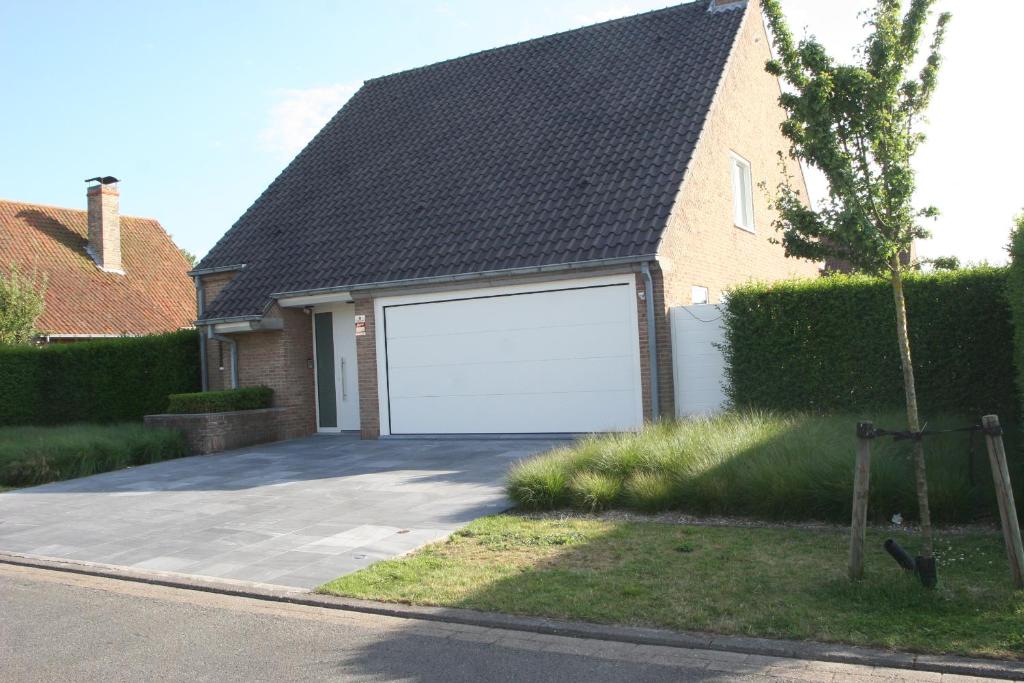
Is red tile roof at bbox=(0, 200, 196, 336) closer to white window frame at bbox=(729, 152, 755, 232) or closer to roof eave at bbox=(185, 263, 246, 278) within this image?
roof eave at bbox=(185, 263, 246, 278)

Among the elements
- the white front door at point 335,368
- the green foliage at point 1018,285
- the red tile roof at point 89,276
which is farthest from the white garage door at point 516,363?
the red tile roof at point 89,276

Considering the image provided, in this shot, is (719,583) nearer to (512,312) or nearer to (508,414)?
(508,414)

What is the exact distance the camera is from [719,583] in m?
6.32

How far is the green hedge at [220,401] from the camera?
16.1 meters

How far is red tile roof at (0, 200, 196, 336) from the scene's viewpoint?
1036 inches

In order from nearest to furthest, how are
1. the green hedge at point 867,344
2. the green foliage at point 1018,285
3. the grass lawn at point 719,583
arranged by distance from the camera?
the grass lawn at point 719,583 < the green foliage at point 1018,285 < the green hedge at point 867,344

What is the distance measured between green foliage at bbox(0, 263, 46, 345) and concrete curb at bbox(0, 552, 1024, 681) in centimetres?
1661

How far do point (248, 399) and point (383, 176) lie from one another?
544cm

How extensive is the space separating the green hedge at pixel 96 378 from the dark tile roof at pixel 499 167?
2.09 meters

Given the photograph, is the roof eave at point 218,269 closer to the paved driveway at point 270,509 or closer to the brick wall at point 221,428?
the brick wall at point 221,428

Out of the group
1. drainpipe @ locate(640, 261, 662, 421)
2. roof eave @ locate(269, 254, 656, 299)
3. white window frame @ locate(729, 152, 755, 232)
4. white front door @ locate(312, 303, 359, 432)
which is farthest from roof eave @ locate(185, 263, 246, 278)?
white window frame @ locate(729, 152, 755, 232)

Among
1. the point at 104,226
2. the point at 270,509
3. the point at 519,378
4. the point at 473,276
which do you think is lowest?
the point at 270,509

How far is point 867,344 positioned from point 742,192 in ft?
24.4

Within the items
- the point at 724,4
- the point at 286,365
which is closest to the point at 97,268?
the point at 286,365
